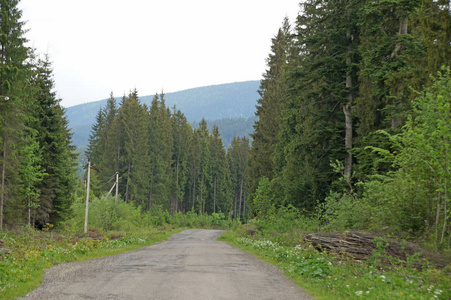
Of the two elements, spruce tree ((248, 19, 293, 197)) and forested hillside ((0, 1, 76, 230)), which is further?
spruce tree ((248, 19, 293, 197))

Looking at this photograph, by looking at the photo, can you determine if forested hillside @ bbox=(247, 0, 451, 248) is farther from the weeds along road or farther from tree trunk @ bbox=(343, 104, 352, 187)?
the weeds along road

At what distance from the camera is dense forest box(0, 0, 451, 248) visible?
10.9 m

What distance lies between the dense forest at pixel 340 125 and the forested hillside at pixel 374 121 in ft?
0.19

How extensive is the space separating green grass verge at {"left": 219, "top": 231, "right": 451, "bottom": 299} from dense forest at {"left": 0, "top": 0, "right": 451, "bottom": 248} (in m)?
2.04

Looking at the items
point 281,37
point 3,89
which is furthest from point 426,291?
point 281,37

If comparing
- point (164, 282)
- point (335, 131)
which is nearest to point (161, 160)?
point (335, 131)

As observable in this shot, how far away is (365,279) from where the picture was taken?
8.22 m

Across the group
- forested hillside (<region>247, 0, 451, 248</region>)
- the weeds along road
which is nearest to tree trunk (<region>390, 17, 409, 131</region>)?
forested hillside (<region>247, 0, 451, 248</region>)

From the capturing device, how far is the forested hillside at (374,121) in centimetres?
1038

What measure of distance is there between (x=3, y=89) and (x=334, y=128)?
67.4 ft

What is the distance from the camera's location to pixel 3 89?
77.9 feet

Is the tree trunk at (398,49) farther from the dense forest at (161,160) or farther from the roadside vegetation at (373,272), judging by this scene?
the dense forest at (161,160)

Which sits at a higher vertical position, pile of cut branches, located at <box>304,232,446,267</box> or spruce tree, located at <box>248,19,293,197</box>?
spruce tree, located at <box>248,19,293,197</box>

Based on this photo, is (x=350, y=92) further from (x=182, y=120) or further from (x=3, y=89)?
(x=182, y=120)
